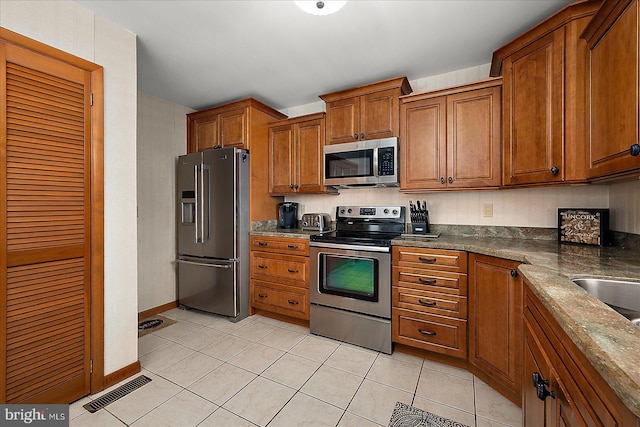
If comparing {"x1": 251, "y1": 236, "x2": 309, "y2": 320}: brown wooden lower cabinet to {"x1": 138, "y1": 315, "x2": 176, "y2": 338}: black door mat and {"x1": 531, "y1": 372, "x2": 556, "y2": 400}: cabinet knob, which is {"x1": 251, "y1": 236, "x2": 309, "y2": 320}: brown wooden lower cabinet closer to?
{"x1": 138, "y1": 315, "x2": 176, "y2": 338}: black door mat

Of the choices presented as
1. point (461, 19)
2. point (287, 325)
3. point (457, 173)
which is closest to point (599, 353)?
point (457, 173)

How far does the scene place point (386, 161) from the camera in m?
2.50

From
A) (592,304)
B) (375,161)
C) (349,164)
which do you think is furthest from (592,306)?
(349,164)

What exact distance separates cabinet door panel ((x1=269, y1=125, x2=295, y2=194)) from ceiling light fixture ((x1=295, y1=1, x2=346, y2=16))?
1.58 m

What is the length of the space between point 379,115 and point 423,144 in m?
0.50

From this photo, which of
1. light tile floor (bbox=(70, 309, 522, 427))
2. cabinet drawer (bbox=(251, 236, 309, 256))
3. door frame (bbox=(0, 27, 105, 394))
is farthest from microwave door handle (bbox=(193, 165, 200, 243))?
A: door frame (bbox=(0, 27, 105, 394))

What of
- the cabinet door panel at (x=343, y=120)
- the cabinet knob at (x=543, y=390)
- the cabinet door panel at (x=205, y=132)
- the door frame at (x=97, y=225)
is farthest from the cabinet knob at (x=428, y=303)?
the cabinet door panel at (x=205, y=132)

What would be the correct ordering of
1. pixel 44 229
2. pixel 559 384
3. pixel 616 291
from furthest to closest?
pixel 44 229
pixel 616 291
pixel 559 384

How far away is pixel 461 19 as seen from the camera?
6.05ft

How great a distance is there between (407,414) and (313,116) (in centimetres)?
265

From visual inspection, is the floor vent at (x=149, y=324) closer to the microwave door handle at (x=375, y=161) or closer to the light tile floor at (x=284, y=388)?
the light tile floor at (x=284, y=388)

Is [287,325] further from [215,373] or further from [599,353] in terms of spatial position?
[599,353]

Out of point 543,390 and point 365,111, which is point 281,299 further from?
point 543,390

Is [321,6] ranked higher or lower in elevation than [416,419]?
higher
